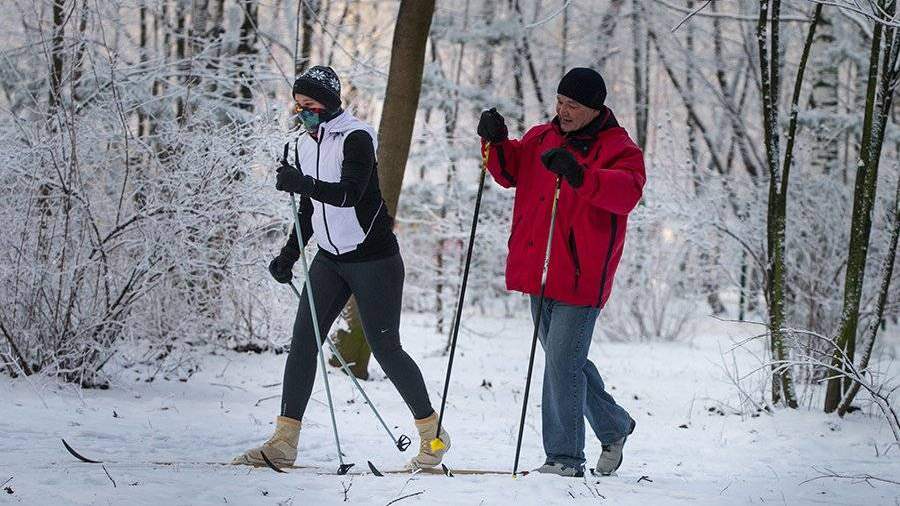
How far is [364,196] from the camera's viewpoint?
4301mm

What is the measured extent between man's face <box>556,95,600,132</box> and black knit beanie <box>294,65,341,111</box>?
3.38 ft

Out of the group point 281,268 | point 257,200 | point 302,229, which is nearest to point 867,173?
point 302,229

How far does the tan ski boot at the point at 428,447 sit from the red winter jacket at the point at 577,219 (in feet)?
2.63

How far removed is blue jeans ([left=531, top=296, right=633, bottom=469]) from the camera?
4160 mm

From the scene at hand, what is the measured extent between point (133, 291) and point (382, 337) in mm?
2612

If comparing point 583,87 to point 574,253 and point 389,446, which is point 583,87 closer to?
point 574,253

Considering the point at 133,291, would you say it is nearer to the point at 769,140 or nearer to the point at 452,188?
the point at 769,140

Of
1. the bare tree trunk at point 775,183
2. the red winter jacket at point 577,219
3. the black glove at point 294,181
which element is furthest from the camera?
the bare tree trunk at point 775,183

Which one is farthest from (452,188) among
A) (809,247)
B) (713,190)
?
(809,247)

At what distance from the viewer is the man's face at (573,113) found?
416 cm

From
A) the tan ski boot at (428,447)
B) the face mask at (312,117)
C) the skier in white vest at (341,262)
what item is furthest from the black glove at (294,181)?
the tan ski boot at (428,447)

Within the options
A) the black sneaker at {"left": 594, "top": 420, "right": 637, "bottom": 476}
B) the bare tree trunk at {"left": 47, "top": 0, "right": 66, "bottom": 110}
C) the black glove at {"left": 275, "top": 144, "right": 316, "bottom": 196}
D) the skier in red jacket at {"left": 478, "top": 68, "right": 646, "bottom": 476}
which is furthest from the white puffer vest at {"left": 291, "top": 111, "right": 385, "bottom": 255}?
the bare tree trunk at {"left": 47, "top": 0, "right": 66, "bottom": 110}

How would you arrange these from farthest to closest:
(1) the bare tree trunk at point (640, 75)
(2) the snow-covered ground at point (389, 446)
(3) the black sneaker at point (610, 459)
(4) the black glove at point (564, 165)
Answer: (1) the bare tree trunk at point (640, 75) → (3) the black sneaker at point (610, 459) → (4) the black glove at point (564, 165) → (2) the snow-covered ground at point (389, 446)

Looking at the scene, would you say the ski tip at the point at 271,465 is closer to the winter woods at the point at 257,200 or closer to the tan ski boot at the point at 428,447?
the tan ski boot at the point at 428,447
